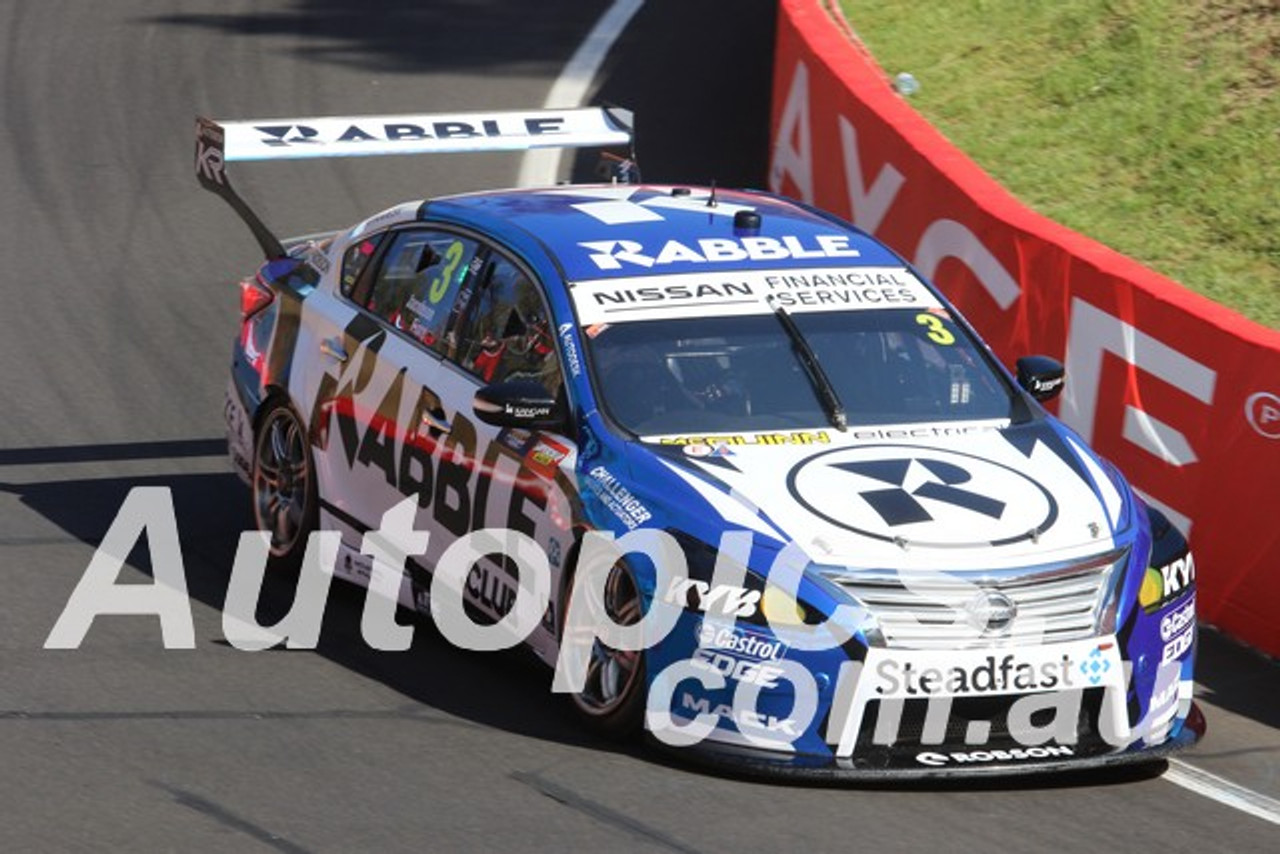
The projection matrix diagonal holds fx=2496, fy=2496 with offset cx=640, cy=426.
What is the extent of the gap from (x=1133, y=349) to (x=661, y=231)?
2138 millimetres

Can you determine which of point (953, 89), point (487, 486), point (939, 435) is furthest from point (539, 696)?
point (953, 89)

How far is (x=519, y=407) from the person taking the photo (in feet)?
27.8

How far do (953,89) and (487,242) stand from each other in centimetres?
763

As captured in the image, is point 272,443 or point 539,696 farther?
point 272,443

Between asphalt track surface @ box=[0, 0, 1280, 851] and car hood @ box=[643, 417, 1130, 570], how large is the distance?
0.76 meters

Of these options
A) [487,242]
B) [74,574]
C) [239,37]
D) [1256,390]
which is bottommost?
[239,37]

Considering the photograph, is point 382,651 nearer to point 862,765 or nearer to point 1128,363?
point 862,765

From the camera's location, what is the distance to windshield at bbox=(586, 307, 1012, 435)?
862 cm

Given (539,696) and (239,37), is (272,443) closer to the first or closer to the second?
(539,696)

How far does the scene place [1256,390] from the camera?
9625 mm

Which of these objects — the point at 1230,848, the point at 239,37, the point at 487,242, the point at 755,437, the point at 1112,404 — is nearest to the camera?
the point at 1230,848

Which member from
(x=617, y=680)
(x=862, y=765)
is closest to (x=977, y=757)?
(x=862, y=765)

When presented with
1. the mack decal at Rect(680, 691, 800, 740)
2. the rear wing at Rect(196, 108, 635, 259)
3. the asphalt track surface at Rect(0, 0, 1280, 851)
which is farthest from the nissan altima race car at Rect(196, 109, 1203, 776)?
the rear wing at Rect(196, 108, 635, 259)

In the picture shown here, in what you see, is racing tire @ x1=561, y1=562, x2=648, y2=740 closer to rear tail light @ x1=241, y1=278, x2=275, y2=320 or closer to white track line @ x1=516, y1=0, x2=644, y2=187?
rear tail light @ x1=241, y1=278, x2=275, y2=320
